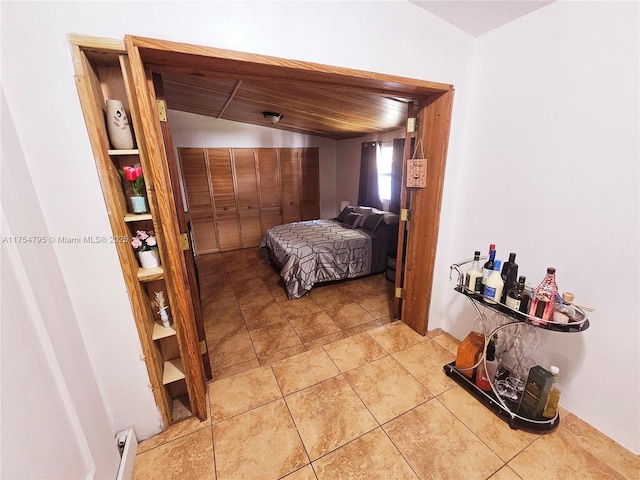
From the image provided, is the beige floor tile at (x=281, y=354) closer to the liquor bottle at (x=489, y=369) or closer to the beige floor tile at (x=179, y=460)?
the beige floor tile at (x=179, y=460)

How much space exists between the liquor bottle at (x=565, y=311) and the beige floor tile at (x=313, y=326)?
5.35 feet

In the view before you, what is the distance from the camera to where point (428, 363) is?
1985 millimetres

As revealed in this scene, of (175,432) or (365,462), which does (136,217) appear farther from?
(365,462)

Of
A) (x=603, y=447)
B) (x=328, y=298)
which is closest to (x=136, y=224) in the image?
(x=328, y=298)

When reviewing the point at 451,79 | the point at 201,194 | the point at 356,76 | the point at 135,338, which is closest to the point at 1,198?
the point at 135,338

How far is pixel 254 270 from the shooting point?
4.02 meters

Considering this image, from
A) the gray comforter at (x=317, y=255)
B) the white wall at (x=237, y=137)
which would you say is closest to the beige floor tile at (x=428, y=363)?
the gray comforter at (x=317, y=255)

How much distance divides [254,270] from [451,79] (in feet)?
11.1

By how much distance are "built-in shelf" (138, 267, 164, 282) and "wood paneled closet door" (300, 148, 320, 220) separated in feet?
14.3

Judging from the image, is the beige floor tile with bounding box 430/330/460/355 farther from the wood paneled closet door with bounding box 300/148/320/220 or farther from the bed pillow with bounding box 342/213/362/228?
the wood paneled closet door with bounding box 300/148/320/220

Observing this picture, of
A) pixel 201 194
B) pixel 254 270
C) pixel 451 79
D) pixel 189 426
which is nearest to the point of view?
pixel 189 426

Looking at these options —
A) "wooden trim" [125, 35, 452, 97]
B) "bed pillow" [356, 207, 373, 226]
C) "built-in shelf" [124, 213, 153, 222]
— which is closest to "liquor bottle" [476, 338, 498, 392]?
"wooden trim" [125, 35, 452, 97]

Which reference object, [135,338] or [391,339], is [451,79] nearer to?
[391,339]

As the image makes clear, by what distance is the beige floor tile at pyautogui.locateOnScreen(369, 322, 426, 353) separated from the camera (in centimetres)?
217
